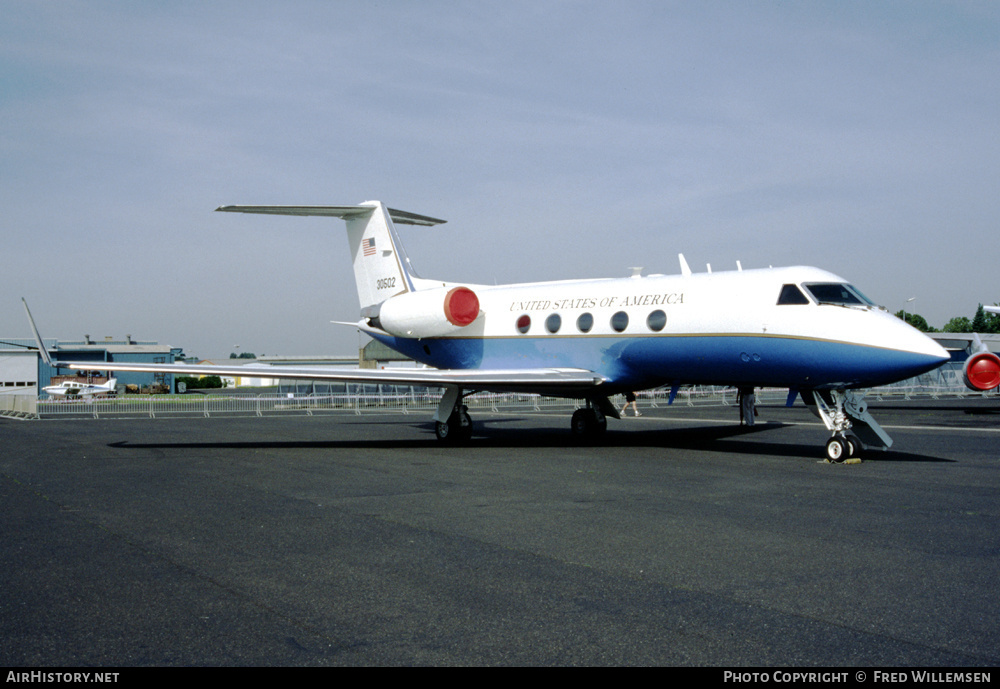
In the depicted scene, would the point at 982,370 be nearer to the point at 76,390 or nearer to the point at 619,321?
the point at 619,321

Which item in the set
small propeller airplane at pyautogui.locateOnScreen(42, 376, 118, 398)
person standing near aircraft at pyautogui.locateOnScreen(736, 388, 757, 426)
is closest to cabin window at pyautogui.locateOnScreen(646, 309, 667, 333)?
person standing near aircraft at pyautogui.locateOnScreen(736, 388, 757, 426)

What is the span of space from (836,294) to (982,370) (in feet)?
34.4

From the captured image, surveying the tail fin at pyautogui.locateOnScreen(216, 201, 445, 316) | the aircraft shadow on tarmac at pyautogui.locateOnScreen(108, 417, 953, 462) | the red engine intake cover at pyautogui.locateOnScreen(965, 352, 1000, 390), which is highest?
the tail fin at pyautogui.locateOnScreen(216, 201, 445, 316)

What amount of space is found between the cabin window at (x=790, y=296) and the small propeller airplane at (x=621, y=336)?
0.06ft

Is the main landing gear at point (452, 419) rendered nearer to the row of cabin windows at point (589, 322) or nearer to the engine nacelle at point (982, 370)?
the row of cabin windows at point (589, 322)

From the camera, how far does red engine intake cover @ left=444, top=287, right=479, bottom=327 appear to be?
1811 cm

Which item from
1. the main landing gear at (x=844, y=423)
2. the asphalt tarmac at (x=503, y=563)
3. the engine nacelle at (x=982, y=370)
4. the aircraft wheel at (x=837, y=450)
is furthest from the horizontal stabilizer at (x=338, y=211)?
the engine nacelle at (x=982, y=370)

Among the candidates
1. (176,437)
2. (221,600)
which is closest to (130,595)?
(221,600)

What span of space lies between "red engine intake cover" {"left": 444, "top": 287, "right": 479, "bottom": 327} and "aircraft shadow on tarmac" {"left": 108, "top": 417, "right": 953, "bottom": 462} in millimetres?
2779

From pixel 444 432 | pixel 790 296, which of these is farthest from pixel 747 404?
pixel 444 432

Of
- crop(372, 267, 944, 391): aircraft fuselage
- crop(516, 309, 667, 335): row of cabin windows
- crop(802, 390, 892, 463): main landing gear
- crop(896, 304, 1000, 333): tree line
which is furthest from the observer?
crop(896, 304, 1000, 333): tree line

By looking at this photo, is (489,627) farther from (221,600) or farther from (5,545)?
(5,545)

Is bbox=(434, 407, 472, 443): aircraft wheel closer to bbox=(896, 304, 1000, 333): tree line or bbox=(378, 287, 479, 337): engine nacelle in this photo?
bbox=(378, 287, 479, 337): engine nacelle

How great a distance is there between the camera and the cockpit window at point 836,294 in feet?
41.9
